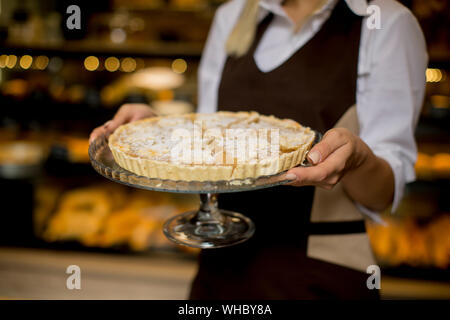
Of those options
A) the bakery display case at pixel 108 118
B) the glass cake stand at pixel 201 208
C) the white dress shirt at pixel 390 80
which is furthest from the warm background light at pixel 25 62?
the white dress shirt at pixel 390 80

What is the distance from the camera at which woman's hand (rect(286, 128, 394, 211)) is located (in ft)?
3.26

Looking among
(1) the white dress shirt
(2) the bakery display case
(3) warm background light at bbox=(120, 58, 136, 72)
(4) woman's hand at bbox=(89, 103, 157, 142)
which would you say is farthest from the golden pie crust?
(3) warm background light at bbox=(120, 58, 136, 72)

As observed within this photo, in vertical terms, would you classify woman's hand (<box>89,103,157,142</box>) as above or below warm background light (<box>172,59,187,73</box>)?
below

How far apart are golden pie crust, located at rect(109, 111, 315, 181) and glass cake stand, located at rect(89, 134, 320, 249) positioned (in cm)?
4

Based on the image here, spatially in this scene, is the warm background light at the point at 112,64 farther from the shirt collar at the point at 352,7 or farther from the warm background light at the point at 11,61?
the shirt collar at the point at 352,7

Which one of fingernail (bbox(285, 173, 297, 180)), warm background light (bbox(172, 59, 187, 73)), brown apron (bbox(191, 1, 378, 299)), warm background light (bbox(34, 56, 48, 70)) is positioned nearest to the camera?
fingernail (bbox(285, 173, 297, 180))

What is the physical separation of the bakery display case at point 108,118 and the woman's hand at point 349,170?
3.50 feet

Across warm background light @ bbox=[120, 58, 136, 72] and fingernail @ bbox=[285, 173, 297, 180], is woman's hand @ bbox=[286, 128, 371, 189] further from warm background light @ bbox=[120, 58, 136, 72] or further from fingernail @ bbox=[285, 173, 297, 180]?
warm background light @ bbox=[120, 58, 136, 72]

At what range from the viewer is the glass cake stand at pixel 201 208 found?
984 millimetres

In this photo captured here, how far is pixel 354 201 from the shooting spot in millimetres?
1532

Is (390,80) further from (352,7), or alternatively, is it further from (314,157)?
(314,157)

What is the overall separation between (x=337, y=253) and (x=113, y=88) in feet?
6.74

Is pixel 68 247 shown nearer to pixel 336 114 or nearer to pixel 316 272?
pixel 316 272
